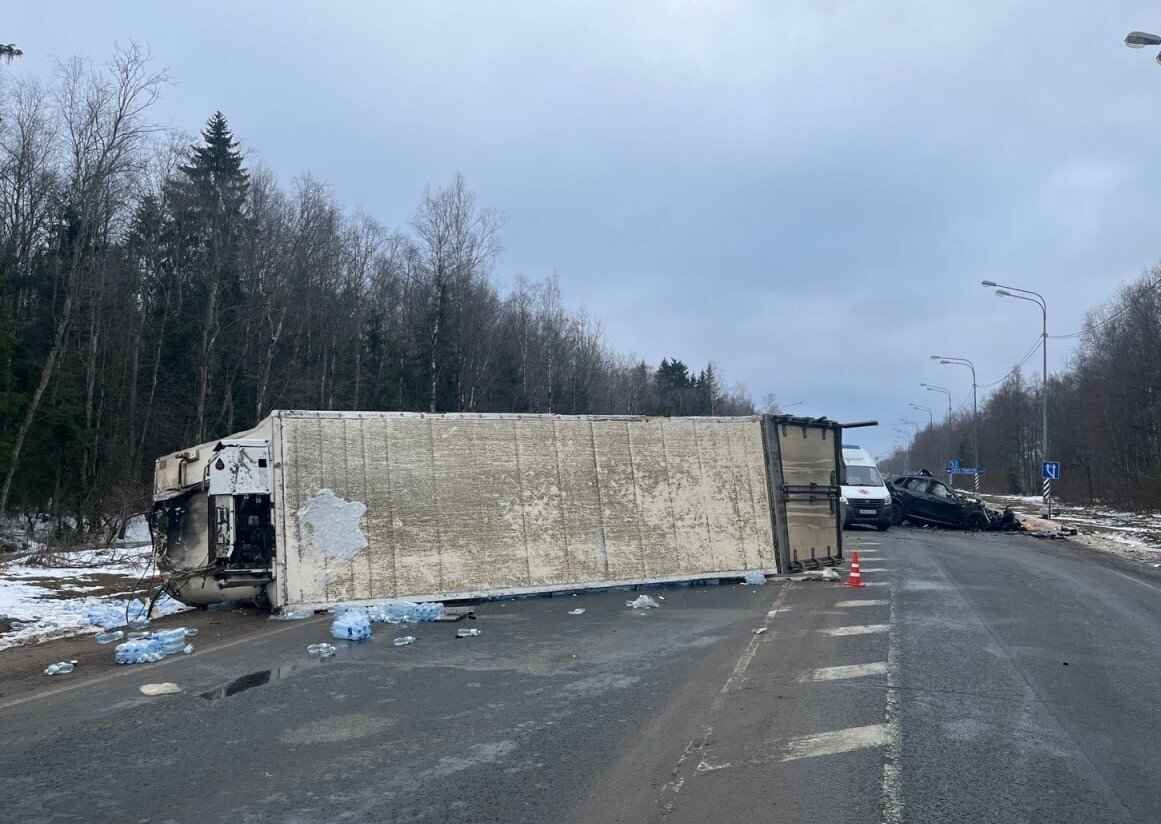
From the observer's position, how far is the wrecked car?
29672 millimetres

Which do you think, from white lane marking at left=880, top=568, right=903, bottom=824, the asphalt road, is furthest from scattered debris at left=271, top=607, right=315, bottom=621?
white lane marking at left=880, top=568, right=903, bottom=824

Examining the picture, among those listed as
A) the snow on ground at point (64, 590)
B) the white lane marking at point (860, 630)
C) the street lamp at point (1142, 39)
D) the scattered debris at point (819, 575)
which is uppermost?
the street lamp at point (1142, 39)

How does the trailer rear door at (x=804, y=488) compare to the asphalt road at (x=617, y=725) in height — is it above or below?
above

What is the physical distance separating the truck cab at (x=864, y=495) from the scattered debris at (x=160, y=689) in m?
22.8

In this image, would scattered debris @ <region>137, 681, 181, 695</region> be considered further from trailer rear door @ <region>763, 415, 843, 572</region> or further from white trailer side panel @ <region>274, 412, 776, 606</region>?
trailer rear door @ <region>763, 415, 843, 572</region>

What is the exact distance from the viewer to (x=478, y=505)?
43.3 ft

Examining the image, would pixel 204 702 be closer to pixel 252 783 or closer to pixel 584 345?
pixel 252 783

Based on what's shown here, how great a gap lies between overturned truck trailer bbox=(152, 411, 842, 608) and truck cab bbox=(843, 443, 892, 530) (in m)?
11.6

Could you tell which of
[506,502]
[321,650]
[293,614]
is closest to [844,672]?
[321,650]

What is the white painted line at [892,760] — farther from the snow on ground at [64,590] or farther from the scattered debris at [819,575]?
the snow on ground at [64,590]

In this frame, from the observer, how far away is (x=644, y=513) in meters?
14.4

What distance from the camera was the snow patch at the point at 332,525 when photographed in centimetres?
1189

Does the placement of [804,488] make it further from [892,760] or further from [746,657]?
[892,760]

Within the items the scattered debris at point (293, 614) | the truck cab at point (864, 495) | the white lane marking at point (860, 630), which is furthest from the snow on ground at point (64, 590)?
the truck cab at point (864, 495)
